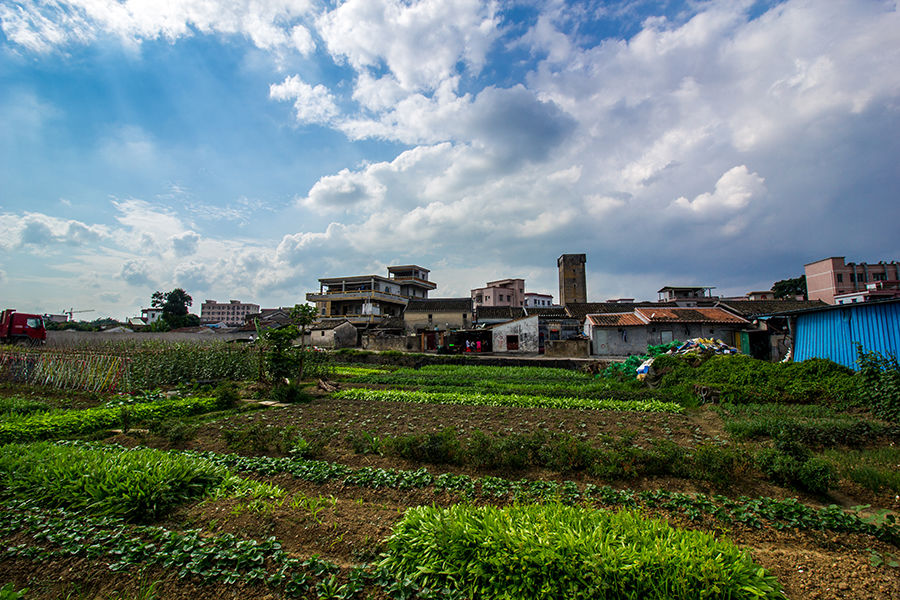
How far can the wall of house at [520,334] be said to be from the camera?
33531 mm

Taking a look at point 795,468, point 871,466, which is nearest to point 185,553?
point 795,468

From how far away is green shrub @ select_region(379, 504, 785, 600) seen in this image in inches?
111

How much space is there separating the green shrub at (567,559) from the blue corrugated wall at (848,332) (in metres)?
13.3

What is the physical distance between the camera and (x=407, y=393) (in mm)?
13172

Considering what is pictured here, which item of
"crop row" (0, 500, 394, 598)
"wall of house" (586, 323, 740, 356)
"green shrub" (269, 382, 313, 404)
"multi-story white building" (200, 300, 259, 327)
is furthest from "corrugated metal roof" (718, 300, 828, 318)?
"multi-story white building" (200, 300, 259, 327)

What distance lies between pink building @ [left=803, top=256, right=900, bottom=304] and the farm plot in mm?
55335

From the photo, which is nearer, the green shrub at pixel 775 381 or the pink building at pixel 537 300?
the green shrub at pixel 775 381

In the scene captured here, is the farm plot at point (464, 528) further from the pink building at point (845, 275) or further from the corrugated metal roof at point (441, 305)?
the pink building at point (845, 275)

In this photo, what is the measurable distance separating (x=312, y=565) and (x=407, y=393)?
9893 millimetres

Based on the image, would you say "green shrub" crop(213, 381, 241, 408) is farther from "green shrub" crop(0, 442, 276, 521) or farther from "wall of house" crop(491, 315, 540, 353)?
"wall of house" crop(491, 315, 540, 353)

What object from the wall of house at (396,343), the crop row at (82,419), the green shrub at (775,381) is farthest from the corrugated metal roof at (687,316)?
the crop row at (82,419)

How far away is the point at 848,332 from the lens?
12.4 metres

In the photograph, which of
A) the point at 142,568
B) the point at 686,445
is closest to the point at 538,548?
the point at 142,568

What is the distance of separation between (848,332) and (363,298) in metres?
43.9
